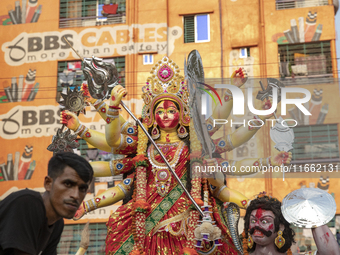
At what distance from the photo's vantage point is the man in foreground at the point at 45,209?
2.61m

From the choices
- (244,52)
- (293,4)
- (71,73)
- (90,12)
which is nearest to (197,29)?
(244,52)

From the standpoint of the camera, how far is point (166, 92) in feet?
Answer: 24.5

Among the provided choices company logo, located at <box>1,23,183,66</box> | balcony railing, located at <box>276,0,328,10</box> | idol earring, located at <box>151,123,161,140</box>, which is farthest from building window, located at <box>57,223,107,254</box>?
balcony railing, located at <box>276,0,328,10</box>

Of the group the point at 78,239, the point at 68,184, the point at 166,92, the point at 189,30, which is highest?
the point at 189,30

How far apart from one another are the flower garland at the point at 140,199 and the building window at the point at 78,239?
14.9 feet

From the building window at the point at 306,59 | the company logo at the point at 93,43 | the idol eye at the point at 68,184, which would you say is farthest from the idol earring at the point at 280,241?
the company logo at the point at 93,43

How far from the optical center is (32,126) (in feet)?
40.4

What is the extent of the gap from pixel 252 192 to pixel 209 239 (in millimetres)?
5163

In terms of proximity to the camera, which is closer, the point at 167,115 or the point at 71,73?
the point at 167,115

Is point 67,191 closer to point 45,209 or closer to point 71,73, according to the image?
point 45,209

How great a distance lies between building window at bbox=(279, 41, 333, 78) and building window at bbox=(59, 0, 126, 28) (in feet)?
13.0

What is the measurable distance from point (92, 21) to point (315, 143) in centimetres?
606

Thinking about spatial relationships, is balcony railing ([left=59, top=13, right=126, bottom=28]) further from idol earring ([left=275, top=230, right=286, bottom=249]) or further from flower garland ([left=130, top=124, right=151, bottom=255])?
idol earring ([left=275, top=230, right=286, bottom=249])

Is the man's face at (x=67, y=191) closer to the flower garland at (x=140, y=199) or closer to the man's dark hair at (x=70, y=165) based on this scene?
the man's dark hair at (x=70, y=165)
